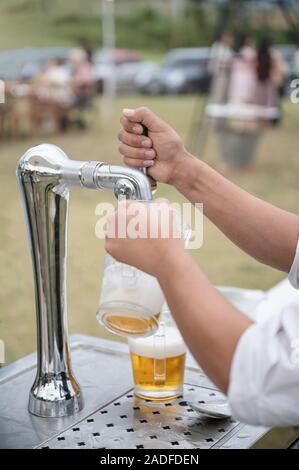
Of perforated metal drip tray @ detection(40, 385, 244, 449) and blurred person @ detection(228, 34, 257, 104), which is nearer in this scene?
perforated metal drip tray @ detection(40, 385, 244, 449)

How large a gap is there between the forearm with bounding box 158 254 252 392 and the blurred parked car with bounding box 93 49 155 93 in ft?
28.8

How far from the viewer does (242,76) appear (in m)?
6.51

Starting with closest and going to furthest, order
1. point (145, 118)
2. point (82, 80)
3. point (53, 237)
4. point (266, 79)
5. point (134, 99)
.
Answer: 1. point (53, 237)
2. point (145, 118)
3. point (266, 79)
4. point (82, 80)
5. point (134, 99)

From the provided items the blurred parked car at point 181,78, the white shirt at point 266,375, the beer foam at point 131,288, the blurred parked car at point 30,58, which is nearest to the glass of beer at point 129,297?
the beer foam at point 131,288

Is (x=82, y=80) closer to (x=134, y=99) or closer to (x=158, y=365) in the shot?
(x=134, y=99)

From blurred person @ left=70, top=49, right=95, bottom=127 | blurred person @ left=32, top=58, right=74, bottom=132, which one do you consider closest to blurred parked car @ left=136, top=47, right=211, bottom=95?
blurred person @ left=70, top=49, right=95, bottom=127

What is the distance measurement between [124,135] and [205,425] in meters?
0.43

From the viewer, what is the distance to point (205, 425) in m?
0.93

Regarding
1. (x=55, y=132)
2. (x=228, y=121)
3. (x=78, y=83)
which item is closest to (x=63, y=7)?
(x=78, y=83)

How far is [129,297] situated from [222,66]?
6229mm

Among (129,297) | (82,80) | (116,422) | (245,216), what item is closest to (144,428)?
(116,422)

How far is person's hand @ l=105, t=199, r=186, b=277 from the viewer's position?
0.72 meters

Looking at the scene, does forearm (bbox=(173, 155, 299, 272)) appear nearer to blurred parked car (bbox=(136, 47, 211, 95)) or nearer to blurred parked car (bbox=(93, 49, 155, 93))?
blurred parked car (bbox=(93, 49, 155, 93))

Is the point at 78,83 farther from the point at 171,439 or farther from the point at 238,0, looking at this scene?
the point at 171,439
